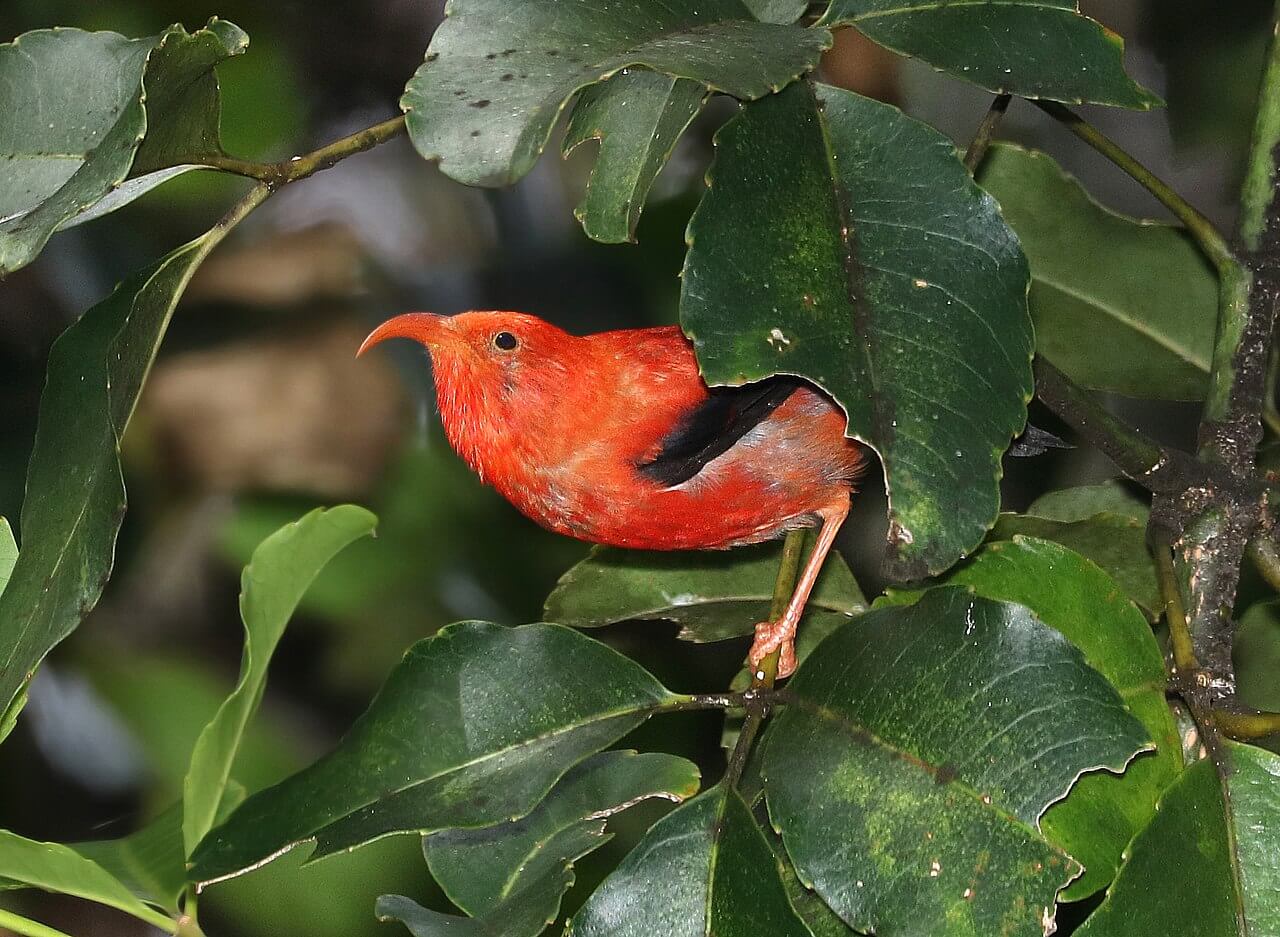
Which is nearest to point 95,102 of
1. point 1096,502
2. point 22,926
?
point 22,926

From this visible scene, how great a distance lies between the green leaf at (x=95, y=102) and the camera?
0.80m

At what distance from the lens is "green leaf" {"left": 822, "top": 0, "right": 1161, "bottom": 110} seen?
2.89ft

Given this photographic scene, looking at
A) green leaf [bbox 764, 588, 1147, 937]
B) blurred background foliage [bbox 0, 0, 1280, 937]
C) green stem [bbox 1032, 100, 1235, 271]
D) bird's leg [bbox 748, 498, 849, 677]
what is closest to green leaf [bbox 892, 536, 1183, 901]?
green leaf [bbox 764, 588, 1147, 937]

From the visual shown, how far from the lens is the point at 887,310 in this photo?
844 millimetres

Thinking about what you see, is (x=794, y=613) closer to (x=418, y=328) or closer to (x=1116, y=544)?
(x=1116, y=544)

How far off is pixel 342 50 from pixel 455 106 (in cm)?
189

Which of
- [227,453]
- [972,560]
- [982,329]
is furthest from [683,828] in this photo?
[227,453]

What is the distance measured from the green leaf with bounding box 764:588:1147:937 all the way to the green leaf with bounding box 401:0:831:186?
36 cm

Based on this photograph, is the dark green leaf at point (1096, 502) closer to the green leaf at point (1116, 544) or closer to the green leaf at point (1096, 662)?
the green leaf at point (1116, 544)

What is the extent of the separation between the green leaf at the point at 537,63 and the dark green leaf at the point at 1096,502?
64 cm

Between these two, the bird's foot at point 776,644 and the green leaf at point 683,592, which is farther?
the green leaf at point 683,592

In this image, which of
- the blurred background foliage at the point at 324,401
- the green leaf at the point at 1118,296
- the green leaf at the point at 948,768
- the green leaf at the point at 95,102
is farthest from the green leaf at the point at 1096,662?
the blurred background foliage at the point at 324,401

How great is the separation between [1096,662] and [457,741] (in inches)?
17.6

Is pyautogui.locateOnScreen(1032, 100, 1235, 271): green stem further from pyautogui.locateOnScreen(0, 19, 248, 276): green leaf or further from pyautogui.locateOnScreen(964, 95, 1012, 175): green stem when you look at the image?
pyautogui.locateOnScreen(0, 19, 248, 276): green leaf
